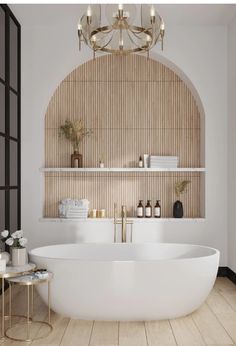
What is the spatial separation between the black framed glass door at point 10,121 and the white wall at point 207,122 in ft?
0.40

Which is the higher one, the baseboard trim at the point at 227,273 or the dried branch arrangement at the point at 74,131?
the dried branch arrangement at the point at 74,131

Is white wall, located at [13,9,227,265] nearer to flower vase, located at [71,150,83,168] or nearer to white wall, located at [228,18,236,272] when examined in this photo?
white wall, located at [228,18,236,272]

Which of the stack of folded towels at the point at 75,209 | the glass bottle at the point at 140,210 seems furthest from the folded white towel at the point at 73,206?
the glass bottle at the point at 140,210

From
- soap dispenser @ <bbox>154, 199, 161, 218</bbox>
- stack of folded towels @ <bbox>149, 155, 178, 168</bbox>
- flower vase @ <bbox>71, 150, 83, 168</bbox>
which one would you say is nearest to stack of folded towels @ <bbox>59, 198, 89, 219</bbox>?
flower vase @ <bbox>71, 150, 83, 168</bbox>

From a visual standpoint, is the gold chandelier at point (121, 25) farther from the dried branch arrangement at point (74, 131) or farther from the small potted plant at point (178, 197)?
the small potted plant at point (178, 197)

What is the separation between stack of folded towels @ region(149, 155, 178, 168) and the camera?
567 cm

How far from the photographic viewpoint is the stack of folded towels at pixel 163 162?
18.6ft

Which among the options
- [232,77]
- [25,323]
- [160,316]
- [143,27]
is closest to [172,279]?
[160,316]

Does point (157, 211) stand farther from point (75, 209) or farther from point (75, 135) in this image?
point (75, 135)

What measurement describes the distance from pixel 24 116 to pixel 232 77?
239 cm

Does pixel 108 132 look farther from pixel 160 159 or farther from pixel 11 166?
pixel 11 166

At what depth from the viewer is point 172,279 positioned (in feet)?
12.5

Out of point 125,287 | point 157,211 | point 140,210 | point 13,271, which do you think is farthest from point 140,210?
point 13,271

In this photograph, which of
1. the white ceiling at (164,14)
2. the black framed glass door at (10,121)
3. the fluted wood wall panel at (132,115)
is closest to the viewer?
the black framed glass door at (10,121)
